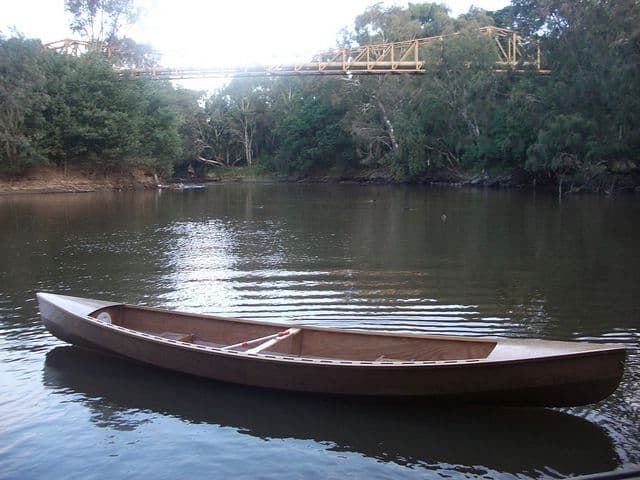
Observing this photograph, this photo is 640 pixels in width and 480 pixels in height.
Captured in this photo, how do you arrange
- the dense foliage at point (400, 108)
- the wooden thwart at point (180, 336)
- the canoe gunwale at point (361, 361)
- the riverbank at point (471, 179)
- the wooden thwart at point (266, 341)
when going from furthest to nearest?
the riverbank at point (471, 179) < the dense foliage at point (400, 108) < the wooden thwart at point (180, 336) < the wooden thwart at point (266, 341) < the canoe gunwale at point (361, 361)

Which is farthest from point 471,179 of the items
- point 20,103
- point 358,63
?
point 20,103

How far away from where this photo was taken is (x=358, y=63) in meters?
55.2

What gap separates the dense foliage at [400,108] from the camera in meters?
37.8

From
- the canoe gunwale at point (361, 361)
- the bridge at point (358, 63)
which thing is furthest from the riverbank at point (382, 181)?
the canoe gunwale at point (361, 361)

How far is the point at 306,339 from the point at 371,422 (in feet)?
5.17

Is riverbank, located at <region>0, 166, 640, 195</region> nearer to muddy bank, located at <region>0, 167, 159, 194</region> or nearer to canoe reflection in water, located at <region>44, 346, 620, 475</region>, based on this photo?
muddy bank, located at <region>0, 167, 159, 194</region>

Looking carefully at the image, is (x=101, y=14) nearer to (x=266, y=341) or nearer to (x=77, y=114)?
(x=77, y=114)

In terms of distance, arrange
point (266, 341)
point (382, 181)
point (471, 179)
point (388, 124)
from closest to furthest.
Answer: point (266, 341)
point (471, 179)
point (388, 124)
point (382, 181)

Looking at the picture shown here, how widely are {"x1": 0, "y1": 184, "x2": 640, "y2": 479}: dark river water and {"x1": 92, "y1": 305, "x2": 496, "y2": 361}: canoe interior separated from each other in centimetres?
63

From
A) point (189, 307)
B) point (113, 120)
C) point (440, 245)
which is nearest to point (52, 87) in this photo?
point (113, 120)

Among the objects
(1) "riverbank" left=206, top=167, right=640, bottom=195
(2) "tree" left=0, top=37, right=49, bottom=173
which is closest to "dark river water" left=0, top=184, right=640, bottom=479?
(1) "riverbank" left=206, top=167, right=640, bottom=195

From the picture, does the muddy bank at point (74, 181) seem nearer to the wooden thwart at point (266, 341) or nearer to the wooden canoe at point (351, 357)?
the wooden canoe at point (351, 357)

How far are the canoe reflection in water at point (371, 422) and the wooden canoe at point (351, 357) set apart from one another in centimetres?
33

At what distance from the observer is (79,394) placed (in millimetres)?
8133
